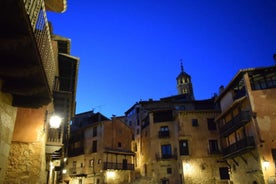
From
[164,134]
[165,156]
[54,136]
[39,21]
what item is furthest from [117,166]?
[39,21]

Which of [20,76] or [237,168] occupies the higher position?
[20,76]

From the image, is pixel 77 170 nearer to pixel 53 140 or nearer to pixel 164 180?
pixel 164 180

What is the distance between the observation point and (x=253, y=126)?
22.5 metres

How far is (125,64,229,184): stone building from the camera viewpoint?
30.8 metres

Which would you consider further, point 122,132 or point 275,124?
point 122,132

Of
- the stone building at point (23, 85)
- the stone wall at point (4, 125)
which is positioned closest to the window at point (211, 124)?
the stone building at point (23, 85)

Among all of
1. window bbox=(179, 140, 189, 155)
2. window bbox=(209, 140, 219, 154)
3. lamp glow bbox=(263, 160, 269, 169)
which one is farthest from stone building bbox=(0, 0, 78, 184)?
window bbox=(209, 140, 219, 154)

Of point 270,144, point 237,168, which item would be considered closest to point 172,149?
point 237,168

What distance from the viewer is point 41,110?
10.8 meters

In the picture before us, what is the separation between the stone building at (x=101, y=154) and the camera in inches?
1460

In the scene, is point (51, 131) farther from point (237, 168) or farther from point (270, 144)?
point (237, 168)

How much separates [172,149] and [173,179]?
4.37 meters

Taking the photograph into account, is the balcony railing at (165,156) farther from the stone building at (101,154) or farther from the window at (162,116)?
the stone building at (101,154)

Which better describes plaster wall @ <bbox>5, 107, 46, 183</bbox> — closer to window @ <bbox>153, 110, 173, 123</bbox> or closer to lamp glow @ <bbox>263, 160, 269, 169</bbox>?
lamp glow @ <bbox>263, 160, 269, 169</bbox>
